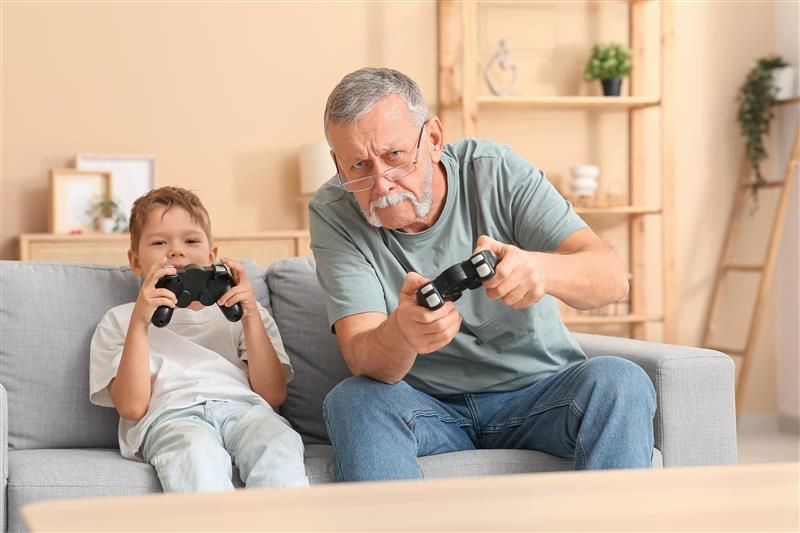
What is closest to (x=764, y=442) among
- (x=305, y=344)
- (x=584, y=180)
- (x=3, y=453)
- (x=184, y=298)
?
(x=584, y=180)

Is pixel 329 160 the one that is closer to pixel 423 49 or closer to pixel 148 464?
pixel 423 49

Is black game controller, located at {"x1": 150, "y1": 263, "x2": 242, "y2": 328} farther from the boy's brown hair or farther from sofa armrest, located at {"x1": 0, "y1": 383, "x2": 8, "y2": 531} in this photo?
sofa armrest, located at {"x1": 0, "y1": 383, "x2": 8, "y2": 531}

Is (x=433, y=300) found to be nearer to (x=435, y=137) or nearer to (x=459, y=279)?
(x=459, y=279)

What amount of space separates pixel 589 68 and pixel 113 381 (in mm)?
3240

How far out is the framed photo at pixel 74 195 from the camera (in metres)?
4.34

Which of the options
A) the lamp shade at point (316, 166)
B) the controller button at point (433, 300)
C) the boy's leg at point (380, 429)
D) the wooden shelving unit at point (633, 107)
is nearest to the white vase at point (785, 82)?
the wooden shelving unit at point (633, 107)

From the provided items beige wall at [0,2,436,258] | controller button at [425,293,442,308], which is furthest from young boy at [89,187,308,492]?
beige wall at [0,2,436,258]

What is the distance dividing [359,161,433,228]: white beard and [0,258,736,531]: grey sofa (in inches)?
17.7

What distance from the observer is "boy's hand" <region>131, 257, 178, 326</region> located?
2.12m

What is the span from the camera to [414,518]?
3.40 ft

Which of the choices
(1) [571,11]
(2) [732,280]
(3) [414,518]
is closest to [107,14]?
(1) [571,11]

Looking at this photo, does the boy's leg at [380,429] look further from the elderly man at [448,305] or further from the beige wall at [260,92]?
the beige wall at [260,92]

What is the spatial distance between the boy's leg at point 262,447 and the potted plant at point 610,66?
10.2ft

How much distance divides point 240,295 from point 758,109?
346cm
